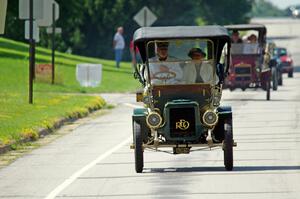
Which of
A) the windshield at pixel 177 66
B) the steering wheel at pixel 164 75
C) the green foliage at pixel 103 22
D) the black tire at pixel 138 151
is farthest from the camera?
the green foliage at pixel 103 22

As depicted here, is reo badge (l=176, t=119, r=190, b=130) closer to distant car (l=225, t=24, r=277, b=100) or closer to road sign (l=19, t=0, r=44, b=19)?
road sign (l=19, t=0, r=44, b=19)

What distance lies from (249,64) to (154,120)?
21863mm

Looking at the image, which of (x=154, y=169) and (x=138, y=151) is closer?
(x=138, y=151)

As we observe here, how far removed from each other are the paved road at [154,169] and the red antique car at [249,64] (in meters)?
10.3

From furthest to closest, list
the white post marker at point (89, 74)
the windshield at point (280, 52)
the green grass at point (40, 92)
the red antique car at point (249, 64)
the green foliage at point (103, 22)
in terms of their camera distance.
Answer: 1. the green foliage at point (103, 22)
2. the windshield at point (280, 52)
3. the white post marker at point (89, 74)
4. the red antique car at point (249, 64)
5. the green grass at point (40, 92)

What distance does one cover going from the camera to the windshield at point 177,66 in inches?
821

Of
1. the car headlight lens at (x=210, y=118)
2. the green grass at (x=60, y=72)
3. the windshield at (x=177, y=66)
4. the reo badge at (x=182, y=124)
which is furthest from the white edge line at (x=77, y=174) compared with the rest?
the green grass at (x=60, y=72)

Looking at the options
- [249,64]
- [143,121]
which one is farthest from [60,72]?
[143,121]

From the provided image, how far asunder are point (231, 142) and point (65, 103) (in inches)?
659

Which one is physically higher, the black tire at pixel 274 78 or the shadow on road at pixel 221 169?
the black tire at pixel 274 78

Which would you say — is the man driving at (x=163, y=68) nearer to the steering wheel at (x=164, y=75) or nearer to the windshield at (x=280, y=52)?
the steering wheel at (x=164, y=75)

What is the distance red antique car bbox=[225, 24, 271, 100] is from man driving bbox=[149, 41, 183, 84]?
19.3 meters

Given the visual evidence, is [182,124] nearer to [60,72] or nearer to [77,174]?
[77,174]

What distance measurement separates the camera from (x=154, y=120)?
19953 mm
